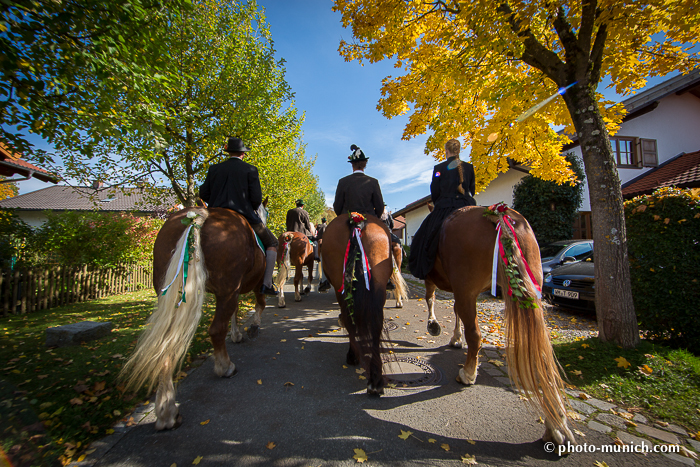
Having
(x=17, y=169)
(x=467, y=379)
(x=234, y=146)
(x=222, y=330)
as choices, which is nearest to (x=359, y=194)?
(x=234, y=146)

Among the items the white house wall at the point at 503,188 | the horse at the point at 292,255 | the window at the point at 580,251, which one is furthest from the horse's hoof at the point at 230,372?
the white house wall at the point at 503,188

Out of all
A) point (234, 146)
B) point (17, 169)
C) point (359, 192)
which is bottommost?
point (359, 192)

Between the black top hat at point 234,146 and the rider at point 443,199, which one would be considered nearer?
the rider at point 443,199

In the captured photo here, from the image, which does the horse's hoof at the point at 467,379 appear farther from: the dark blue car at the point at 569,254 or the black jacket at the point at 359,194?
the dark blue car at the point at 569,254

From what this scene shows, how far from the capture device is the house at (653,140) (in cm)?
1241

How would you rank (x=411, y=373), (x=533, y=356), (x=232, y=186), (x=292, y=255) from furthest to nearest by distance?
(x=292, y=255) → (x=232, y=186) → (x=411, y=373) → (x=533, y=356)

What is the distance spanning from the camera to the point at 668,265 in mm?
3896

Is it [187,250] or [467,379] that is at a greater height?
[187,250]

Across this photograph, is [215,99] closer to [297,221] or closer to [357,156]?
[297,221]

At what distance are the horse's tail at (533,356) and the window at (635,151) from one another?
51.2 feet

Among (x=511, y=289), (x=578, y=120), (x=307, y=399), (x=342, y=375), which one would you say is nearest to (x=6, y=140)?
(x=307, y=399)

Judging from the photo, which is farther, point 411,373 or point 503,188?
point 503,188

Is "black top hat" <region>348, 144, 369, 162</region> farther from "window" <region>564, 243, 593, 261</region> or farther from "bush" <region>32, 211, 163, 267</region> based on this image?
"bush" <region>32, 211, 163, 267</region>

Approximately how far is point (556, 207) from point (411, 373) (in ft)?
39.7
